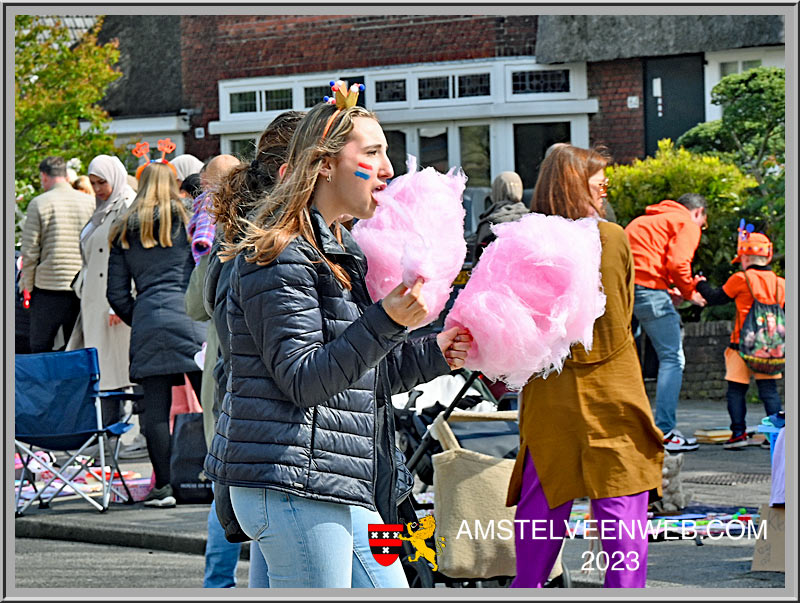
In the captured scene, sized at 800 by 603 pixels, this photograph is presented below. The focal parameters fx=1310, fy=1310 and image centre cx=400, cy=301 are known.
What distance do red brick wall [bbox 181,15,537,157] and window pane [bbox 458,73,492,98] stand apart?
0.96 ft

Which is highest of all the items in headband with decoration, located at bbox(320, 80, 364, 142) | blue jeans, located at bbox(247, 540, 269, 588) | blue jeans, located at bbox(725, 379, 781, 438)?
headband with decoration, located at bbox(320, 80, 364, 142)

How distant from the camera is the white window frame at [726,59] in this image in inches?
669

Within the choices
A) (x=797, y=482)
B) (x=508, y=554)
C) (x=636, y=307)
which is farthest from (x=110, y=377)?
(x=797, y=482)

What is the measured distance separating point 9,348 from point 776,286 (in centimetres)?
679

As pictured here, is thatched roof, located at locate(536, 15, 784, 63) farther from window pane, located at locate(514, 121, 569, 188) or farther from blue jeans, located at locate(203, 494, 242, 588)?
blue jeans, located at locate(203, 494, 242, 588)

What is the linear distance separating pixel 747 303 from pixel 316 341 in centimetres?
730

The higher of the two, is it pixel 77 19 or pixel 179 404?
pixel 77 19

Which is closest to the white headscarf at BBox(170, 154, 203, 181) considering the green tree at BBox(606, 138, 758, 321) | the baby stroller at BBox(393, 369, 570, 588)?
the baby stroller at BBox(393, 369, 570, 588)

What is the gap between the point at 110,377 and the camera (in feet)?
28.9

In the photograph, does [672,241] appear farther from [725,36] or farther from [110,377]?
[725,36]

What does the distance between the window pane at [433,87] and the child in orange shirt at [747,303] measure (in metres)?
9.66

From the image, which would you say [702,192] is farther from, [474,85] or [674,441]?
[674,441]

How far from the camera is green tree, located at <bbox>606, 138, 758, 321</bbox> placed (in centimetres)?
1387

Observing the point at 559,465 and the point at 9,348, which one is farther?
the point at 559,465
